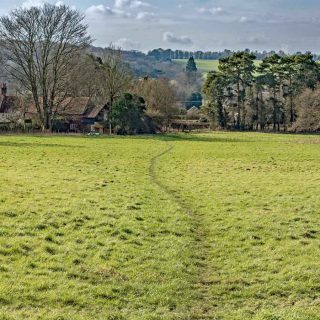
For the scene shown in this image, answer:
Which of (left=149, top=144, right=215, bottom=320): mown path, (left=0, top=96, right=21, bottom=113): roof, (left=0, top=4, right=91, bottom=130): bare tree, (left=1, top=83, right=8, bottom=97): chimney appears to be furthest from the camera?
(left=1, top=83, right=8, bottom=97): chimney

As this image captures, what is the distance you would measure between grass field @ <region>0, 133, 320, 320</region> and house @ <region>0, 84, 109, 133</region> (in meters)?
40.7

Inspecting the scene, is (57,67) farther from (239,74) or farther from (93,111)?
(239,74)

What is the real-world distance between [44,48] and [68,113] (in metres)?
14.2

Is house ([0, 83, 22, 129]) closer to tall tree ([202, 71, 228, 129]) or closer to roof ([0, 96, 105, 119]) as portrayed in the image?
roof ([0, 96, 105, 119])

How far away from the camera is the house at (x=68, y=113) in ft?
204

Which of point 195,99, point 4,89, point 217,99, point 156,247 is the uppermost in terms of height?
point 195,99

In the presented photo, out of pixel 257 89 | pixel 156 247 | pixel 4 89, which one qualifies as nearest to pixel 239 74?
pixel 257 89

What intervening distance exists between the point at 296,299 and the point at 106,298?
3.31m

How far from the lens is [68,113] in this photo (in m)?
68.1

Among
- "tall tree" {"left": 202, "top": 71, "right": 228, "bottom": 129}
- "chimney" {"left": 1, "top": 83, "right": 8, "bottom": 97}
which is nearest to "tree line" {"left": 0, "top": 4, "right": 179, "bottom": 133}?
"chimney" {"left": 1, "top": 83, "right": 8, "bottom": 97}

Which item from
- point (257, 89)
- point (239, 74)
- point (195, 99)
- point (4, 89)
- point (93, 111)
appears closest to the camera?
point (93, 111)

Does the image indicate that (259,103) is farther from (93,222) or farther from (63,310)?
(63,310)

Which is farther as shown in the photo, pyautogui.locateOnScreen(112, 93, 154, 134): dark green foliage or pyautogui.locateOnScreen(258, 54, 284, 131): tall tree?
pyautogui.locateOnScreen(258, 54, 284, 131): tall tree

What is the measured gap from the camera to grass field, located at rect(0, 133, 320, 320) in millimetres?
7836
